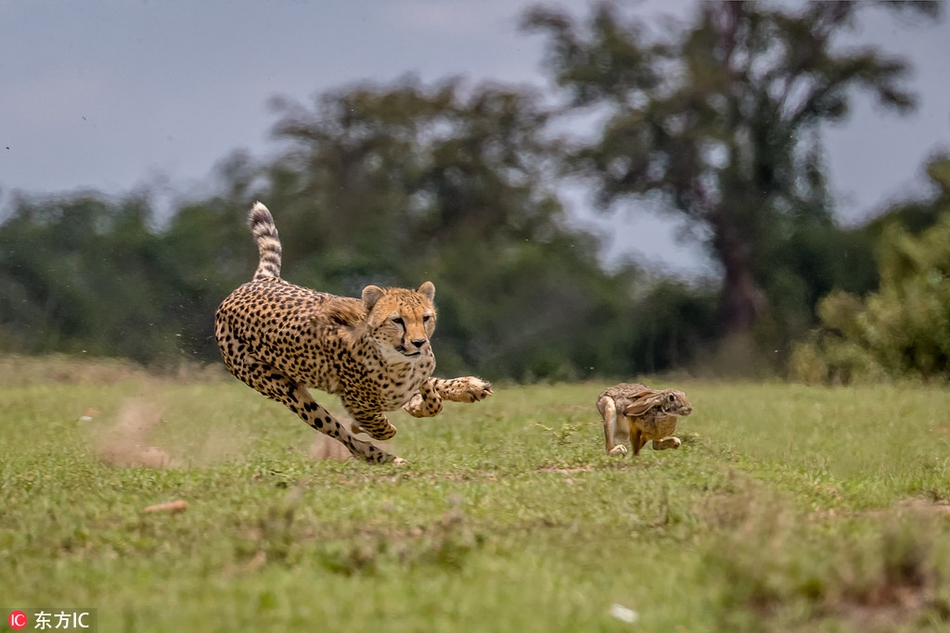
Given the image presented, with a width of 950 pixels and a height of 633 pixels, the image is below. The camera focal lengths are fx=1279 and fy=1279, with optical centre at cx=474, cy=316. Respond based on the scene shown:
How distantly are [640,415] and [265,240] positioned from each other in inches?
99.2

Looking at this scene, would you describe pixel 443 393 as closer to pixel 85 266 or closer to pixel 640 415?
pixel 640 415

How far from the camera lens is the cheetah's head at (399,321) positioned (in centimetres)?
626

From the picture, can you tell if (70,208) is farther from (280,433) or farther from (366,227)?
(280,433)

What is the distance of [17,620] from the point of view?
349 centimetres

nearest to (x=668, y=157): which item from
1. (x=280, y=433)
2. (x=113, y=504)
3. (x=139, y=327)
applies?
Answer: (x=139, y=327)

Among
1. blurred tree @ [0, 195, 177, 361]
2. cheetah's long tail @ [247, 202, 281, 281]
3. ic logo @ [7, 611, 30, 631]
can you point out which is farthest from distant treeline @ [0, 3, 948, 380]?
ic logo @ [7, 611, 30, 631]

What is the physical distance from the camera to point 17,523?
4953 mm

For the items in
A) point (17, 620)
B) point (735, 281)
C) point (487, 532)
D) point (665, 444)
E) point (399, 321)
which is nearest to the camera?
point (17, 620)

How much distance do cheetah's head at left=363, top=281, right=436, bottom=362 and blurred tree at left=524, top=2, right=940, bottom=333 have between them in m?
9.87

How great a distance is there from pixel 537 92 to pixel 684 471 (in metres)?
12.5

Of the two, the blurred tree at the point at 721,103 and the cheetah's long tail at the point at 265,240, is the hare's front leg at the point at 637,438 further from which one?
the blurred tree at the point at 721,103

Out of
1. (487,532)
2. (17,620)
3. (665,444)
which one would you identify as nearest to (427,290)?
(665,444)

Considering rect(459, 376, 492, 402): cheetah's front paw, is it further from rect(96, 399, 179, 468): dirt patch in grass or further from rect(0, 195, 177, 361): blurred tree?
rect(0, 195, 177, 361): blurred tree

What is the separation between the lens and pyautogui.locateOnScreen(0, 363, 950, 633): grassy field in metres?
3.46
